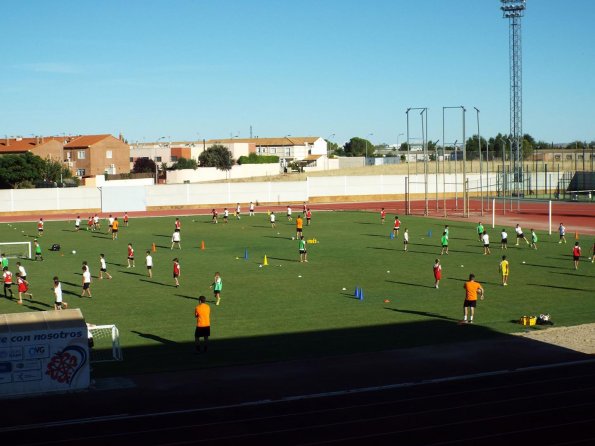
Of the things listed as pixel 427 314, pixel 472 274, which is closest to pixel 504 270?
pixel 472 274

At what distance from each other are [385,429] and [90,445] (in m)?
5.04

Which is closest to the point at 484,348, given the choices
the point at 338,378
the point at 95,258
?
the point at 338,378

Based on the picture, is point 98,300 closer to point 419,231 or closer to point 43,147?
point 419,231

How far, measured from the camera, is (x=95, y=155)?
114000 millimetres

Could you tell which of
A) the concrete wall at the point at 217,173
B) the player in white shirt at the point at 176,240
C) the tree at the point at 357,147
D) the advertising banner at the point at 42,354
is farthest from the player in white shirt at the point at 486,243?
the tree at the point at 357,147

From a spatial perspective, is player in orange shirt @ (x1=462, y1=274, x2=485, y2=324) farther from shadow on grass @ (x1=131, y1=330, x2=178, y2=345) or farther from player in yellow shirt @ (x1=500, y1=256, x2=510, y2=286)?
shadow on grass @ (x1=131, y1=330, x2=178, y2=345)

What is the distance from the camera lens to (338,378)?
60.3 ft

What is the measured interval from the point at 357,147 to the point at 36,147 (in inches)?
3627

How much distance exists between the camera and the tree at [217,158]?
122875 mm

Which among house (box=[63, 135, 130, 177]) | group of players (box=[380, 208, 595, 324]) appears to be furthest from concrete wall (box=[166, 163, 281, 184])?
group of players (box=[380, 208, 595, 324])

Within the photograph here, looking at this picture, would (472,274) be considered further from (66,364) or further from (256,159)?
(256,159)

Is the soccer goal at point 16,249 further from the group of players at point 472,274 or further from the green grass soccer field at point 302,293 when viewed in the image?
the group of players at point 472,274

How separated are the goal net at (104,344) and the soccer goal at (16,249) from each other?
20308 millimetres

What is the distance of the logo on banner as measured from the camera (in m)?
17.5
